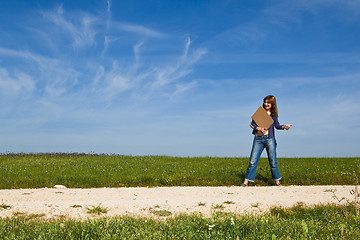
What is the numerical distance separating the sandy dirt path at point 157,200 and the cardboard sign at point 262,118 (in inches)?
76.8

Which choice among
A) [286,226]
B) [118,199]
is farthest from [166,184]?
[286,226]

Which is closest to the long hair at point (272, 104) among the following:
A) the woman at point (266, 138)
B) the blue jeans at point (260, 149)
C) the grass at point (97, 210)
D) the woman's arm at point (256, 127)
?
the woman at point (266, 138)

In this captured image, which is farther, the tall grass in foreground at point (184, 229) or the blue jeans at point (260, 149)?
the blue jeans at point (260, 149)

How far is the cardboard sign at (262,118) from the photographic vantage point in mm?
10117

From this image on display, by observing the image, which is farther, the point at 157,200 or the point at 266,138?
the point at 266,138

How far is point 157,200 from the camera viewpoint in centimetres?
787

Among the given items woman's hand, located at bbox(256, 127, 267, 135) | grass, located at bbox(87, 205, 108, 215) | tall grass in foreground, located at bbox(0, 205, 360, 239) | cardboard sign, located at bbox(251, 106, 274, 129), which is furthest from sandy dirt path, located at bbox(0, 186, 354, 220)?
cardboard sign, located at bbox(251, 106, 274, 129)

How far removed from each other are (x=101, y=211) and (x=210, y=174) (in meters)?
6.63

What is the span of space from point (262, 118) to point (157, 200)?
4.29 m

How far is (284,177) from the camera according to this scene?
40.0 ft

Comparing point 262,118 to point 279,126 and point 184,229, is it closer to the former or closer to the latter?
point 279,126

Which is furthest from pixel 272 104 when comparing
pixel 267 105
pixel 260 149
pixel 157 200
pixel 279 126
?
pixel 157 200

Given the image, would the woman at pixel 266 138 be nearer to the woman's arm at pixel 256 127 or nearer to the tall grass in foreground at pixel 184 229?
the woman's arm at pixel 256 127

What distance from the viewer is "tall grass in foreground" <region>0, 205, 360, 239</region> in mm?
4578
